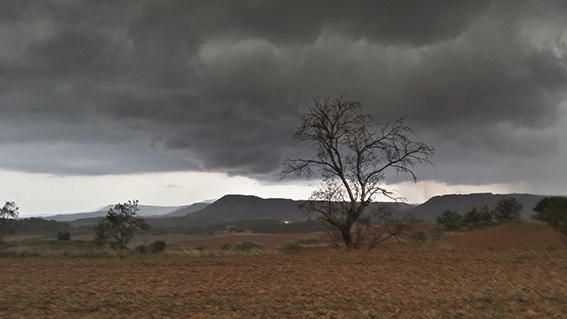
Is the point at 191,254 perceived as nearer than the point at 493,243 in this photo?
Yes

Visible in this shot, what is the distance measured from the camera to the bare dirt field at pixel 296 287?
12836 millimetres

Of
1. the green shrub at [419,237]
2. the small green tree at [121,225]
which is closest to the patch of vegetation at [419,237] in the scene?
the green shrub at [419,237]

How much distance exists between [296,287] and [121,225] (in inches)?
1499

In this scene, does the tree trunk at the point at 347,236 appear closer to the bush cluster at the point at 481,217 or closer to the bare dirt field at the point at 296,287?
the bare dirt field at the point at 296,287

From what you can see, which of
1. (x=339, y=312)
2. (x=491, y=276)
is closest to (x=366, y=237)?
(x=491, y=276)

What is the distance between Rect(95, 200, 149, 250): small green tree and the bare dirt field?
25.2 m

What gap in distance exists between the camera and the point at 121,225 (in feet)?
168

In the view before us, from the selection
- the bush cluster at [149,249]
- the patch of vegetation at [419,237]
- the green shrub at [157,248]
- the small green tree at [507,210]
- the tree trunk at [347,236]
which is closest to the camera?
the tree trunk at [347,236]

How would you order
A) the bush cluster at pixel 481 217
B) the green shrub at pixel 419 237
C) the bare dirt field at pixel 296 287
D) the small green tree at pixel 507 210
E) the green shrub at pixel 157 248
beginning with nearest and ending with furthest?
the bare dirt field at pixel 296 287 < the green shrub at pixel 157 248 < the green shrub at pixel 419 237 < the bush cluster at pixel 481 217 < the small green tree at pixel 507 210

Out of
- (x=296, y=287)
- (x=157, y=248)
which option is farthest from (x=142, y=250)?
(x=296, y=287)

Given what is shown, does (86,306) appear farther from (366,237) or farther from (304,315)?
(366,237)

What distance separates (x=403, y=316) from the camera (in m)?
12.1

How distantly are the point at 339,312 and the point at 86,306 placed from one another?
21.1 ft

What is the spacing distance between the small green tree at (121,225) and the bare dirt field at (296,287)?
82.8ft
